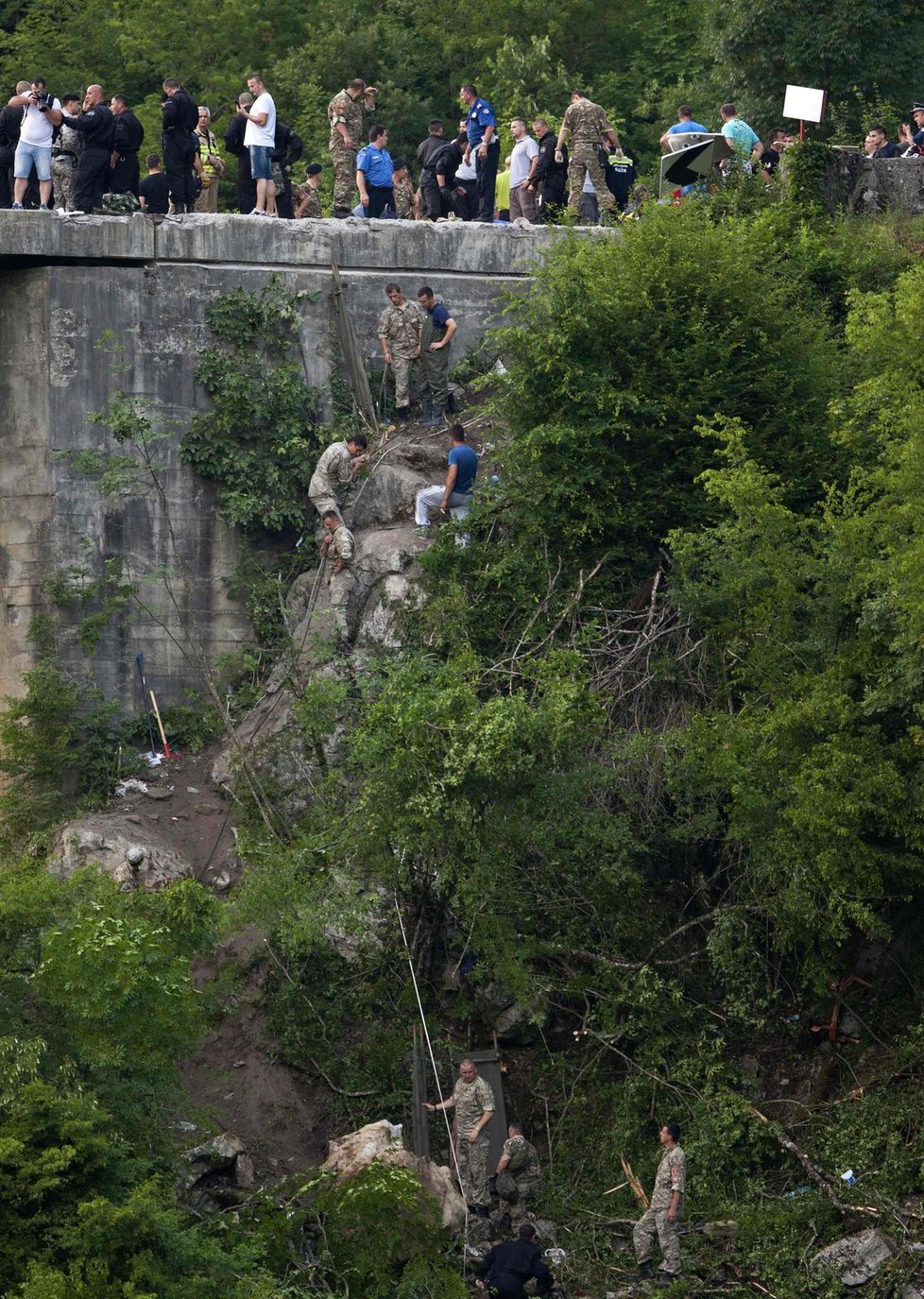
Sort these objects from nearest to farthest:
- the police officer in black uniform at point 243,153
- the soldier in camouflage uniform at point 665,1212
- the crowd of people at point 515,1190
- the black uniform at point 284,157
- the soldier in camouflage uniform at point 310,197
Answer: the crowd of people at point 515,1190, the soldier in camouflage uniform at point 665,1212, the police officer in black uniform at point 243,153, the black uniform at point 284,157, the soldier in camouflage uniform at point 310,197

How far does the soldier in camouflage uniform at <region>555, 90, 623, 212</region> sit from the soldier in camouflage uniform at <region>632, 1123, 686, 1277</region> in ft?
36.1

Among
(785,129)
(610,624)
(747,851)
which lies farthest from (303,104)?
(747,851)

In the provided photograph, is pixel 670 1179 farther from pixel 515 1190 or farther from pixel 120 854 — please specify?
pixel 120 854

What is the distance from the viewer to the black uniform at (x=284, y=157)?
2272 cm

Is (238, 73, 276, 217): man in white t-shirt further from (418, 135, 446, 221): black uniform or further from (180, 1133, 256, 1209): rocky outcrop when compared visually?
(180, 1133, 256, 1209): rocky outcrop

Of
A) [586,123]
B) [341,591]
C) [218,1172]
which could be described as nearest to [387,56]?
[586,123]

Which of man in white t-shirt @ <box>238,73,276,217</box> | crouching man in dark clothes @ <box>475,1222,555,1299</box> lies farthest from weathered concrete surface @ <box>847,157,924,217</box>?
crouching man in dark clothes @ <box>475,1222,555,1299</box>

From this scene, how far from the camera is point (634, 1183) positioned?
16.8 meters

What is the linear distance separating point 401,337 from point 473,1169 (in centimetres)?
878

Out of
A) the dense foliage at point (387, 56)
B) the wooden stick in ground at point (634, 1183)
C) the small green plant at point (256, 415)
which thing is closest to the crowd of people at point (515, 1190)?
the wooden stick in ground at point (634, 1183)

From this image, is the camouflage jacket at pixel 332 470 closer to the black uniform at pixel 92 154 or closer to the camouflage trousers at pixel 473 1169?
the black uniform at pixel 92 154

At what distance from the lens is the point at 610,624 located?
64.1ft

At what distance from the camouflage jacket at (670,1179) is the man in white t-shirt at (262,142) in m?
10.8

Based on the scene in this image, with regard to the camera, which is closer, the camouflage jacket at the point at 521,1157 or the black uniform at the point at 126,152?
the camouflage jacket at the point at 521,1157
